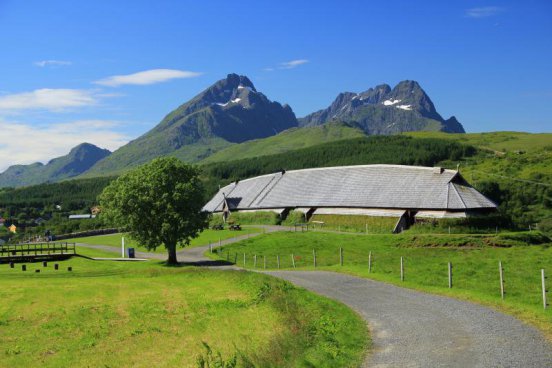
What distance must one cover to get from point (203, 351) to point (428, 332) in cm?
934

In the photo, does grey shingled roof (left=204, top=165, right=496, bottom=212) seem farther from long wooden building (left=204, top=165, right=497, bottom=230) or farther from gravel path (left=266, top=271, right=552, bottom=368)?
gravel path (left=266, top=271, right=552, bottom=368)

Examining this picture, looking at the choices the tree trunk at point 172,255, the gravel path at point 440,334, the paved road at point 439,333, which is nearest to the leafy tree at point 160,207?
the tree trunk at point 172,255

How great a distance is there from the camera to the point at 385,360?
60.0 feet

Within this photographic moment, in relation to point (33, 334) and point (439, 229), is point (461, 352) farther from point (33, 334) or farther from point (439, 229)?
point (439, 229)

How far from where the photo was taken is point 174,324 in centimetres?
2809

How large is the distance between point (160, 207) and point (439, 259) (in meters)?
31.0

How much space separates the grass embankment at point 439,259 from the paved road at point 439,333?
1.43 m

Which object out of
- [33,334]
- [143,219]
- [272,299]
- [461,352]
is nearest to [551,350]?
[461,352]

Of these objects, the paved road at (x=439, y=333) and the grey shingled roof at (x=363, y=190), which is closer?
the paved road at (x=439, y=333)

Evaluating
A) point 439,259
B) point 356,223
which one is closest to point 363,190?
point 356,223

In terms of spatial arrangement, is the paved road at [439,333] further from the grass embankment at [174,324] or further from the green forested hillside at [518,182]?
the green forested hillside at [518,182]

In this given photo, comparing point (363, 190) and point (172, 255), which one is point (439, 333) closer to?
point (172, 255)

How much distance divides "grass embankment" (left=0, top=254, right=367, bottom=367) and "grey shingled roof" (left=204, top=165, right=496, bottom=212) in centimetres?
4805

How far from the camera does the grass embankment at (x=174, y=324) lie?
2084cm
